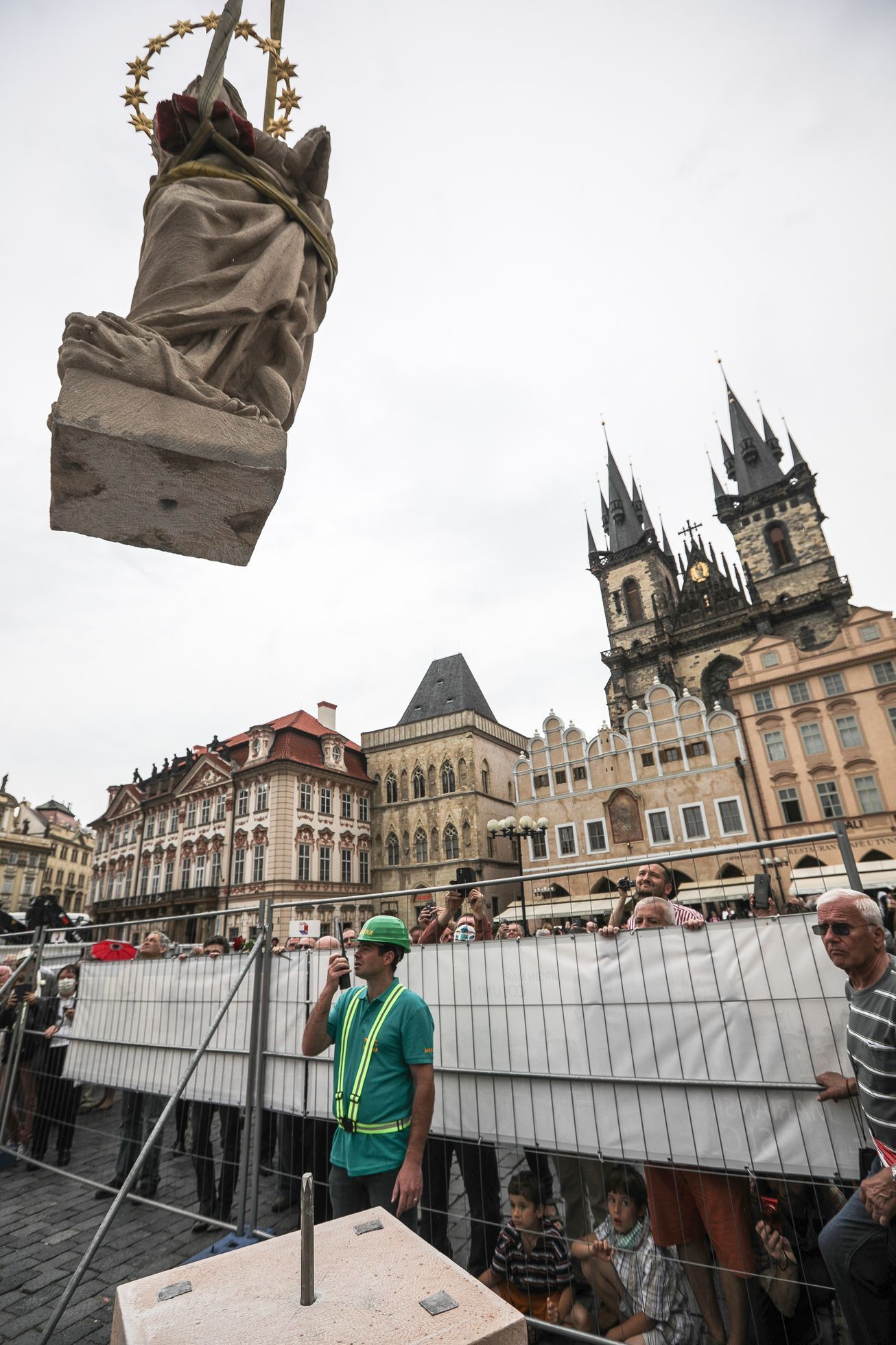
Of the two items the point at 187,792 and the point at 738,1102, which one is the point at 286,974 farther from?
the point at 187,792

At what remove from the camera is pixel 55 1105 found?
20.7 ft

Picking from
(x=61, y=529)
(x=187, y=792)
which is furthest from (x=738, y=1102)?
(x=187, y=792)

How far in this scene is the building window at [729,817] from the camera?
27359 millimetres

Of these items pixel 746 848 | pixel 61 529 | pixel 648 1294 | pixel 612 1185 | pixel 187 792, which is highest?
pixel 187 792

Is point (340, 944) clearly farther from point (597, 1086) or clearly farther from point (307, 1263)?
point (307, 1263)

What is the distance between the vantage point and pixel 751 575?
139ft

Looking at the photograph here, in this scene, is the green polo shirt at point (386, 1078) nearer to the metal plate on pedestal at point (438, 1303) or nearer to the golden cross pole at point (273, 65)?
the metal plate on pedestal at point (438, 1303)

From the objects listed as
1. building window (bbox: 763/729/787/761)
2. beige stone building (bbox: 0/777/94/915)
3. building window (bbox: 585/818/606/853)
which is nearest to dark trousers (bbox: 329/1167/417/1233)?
building window (bbox: 585/818/606/853)

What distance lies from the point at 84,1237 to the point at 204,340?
560 cm

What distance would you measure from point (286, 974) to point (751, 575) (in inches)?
1747

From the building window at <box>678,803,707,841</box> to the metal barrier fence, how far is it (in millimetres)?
25311

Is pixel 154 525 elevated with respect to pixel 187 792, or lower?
lower

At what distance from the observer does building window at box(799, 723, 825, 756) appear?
27.8 m

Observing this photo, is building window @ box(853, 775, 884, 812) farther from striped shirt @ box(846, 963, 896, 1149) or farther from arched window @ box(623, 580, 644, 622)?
striped shirt @ box(846, 963, 896, 1149)
